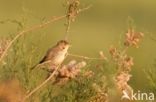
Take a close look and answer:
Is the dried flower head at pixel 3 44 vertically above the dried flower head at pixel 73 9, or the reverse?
the dried flower head at pixel 73 9

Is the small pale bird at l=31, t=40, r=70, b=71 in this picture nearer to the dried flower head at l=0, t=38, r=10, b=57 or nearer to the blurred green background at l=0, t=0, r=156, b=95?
the dried flower head at l=0, t=38, r=10, b=57

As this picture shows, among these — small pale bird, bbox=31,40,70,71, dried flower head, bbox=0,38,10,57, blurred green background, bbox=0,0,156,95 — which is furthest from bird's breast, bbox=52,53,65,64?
blurred green background, bbox=0,0,156,95

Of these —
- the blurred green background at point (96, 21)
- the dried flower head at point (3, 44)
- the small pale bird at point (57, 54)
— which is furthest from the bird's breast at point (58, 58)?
the blurred green background at point (96, 21)

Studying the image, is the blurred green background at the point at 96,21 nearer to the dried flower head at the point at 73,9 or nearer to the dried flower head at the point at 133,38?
the dried flower head at the point at 133,38

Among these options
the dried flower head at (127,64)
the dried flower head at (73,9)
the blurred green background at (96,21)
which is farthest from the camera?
the blurred green background at (96,21)

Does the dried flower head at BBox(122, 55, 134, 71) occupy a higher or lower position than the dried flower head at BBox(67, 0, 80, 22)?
lower

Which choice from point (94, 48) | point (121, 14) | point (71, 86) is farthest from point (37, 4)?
point (71, 86)

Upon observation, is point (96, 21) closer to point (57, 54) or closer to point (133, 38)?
point (57, 54)

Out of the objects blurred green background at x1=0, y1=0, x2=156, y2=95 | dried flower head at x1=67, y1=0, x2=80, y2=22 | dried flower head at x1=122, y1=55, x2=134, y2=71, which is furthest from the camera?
blurred green background at x1=0, y1=0, x2=156, y2=95

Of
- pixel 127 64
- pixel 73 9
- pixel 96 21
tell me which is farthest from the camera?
pixel 96 21

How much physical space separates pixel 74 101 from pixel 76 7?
0.91 metres

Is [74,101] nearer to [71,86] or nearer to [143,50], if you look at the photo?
[71,86]

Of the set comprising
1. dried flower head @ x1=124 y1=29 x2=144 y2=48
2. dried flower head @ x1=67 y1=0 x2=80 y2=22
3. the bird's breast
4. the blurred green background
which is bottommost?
the bird's breast

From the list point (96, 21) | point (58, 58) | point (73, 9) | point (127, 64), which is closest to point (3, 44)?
point (58, 58)
